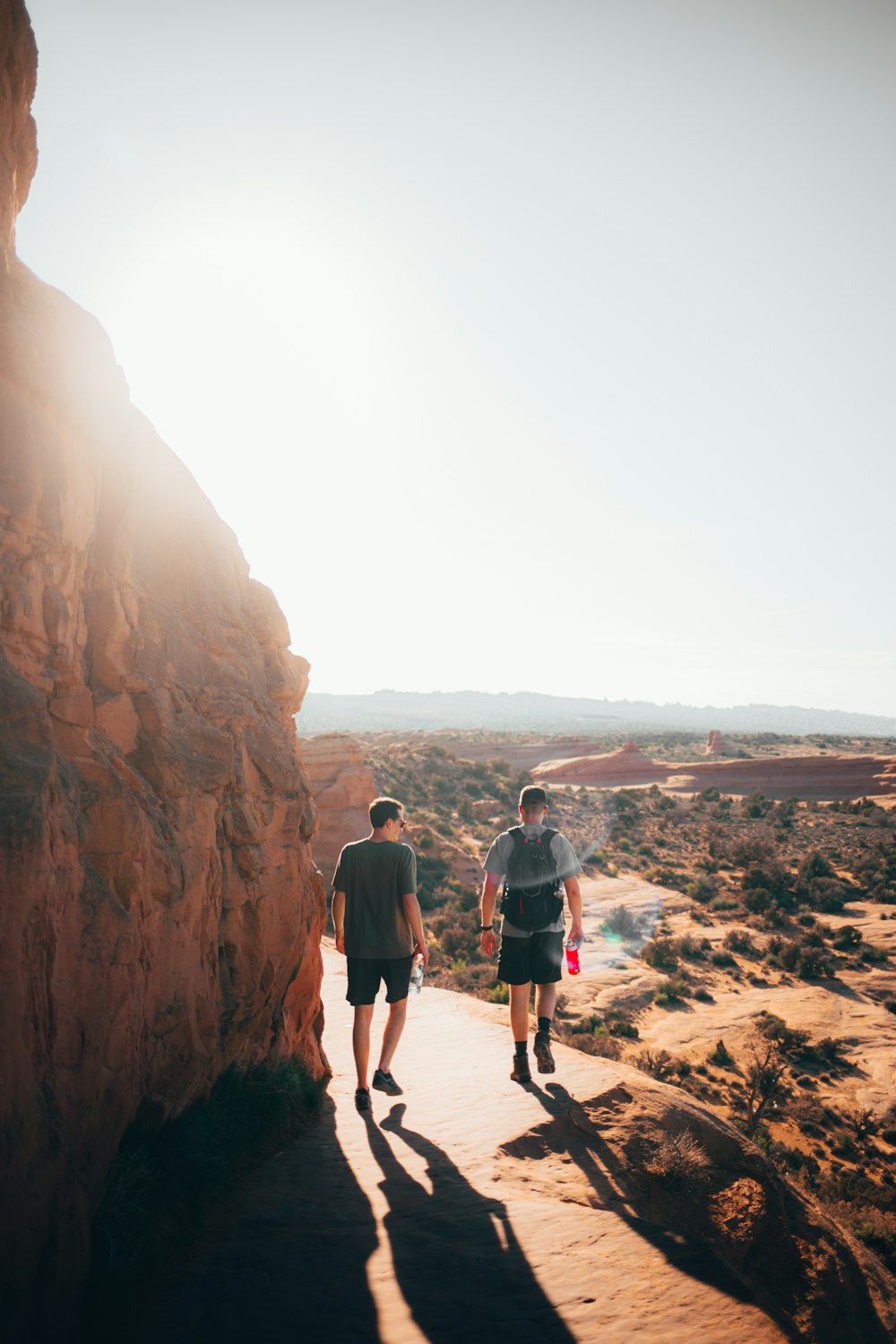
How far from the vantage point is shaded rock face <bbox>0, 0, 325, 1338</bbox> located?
3.27m

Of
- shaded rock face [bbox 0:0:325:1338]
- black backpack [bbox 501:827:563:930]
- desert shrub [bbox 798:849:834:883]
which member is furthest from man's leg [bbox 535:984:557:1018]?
desert shrub [bbox 798:849:834:883]

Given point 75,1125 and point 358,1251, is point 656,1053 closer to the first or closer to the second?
point 358,1251

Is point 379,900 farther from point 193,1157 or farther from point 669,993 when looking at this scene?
point 669,993

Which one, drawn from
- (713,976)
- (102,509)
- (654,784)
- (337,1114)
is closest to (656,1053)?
(713,976)

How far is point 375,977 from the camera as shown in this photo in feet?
18.2

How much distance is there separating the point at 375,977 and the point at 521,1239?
6.68 ft

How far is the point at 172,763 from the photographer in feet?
17.0

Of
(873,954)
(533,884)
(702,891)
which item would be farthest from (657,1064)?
(702,891)

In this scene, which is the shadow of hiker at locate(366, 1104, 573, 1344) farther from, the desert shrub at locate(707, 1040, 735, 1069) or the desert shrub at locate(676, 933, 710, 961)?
the desert shrub at locate(676, 933, 710, 961)

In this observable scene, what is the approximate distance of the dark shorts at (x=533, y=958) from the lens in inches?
236

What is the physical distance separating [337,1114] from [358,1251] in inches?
93.7

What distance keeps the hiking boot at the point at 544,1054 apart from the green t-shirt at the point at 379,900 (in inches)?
69.7

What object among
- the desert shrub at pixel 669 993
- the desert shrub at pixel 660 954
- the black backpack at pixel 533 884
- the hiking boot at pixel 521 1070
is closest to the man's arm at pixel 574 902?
the black backpack at pixel 533 884

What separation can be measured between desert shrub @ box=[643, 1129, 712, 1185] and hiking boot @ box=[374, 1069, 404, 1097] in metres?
1.98
